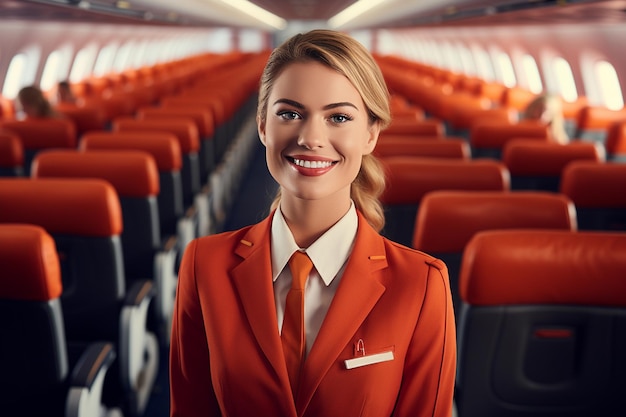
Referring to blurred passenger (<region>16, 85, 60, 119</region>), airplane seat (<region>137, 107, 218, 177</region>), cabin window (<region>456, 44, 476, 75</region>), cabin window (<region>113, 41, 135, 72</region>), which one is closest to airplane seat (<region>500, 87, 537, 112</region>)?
airplane seat (<region>137, 107, 218, 177</region>)

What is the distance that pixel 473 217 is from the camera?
2412 mm

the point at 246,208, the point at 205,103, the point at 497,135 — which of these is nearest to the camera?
the point at 497,135

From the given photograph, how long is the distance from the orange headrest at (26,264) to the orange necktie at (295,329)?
99 cm

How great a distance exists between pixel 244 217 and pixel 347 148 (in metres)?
5.93

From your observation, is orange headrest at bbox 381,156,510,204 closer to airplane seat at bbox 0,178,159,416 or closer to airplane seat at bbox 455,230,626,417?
airplane seat at bbox 455,230,626,417

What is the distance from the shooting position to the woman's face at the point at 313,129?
1.22 meters

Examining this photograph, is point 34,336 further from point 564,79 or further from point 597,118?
point 564,79

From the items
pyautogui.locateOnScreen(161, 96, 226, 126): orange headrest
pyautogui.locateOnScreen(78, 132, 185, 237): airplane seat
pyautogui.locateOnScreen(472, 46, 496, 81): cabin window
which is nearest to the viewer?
pyautogui.locateOnScreen(78, 132, 185, 237): airplane seat

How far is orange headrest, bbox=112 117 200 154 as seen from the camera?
4.60 m

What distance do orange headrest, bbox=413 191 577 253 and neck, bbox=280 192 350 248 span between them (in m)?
1.07

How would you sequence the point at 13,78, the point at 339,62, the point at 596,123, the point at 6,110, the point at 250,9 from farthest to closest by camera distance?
the point at 250,9, the point at 13,78, the point at 6,110, the point at 596,123, the point at 339,62

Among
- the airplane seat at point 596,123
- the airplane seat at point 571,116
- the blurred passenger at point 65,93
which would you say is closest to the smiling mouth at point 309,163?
the airplane seat at point 596,123

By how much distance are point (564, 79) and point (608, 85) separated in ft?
6.11

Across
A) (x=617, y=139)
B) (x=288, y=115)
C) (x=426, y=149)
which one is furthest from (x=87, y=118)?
(x=288, y=115)
